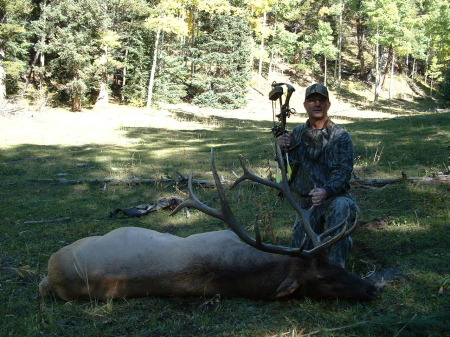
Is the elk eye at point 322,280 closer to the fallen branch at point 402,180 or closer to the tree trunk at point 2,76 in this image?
the fallen branch at point 402,180

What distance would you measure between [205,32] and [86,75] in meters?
11.3

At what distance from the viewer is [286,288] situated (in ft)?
12.3

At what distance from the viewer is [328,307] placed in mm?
3670

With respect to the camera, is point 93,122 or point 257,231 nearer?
point 257,231

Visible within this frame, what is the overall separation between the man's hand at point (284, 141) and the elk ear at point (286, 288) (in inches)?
69.2

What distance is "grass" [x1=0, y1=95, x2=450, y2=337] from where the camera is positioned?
11.3 ft

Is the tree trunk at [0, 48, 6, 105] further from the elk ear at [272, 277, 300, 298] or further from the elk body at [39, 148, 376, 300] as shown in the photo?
the elk ear at [272, 277, 300, 298]

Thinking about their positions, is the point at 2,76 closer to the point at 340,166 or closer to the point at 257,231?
the point at 340,166

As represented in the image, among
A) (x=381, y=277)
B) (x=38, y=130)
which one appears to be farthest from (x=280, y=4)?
(x=381, y=277)

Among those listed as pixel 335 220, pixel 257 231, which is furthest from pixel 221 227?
pixel 257 231

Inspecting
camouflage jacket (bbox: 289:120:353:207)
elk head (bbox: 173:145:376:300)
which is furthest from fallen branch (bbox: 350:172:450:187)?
elk head (bbox: 173:145:376:300)

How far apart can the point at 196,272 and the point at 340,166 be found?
1.90m

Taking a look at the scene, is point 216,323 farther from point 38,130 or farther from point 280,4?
point 280,4

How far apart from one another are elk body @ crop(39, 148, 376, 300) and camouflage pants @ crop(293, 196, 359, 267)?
0.79ft
